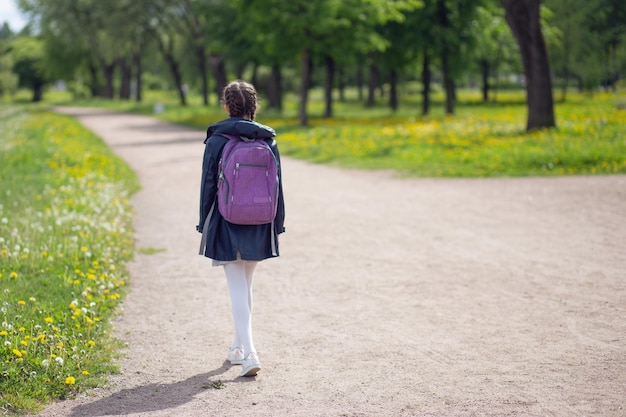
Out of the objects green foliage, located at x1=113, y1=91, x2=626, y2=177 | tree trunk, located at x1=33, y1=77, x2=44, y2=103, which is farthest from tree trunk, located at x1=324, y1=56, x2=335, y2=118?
tree trunk, located at x1=33, y1=77, x2=44, y2=103

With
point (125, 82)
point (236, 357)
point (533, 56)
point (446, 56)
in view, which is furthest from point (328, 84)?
point (125, 82)

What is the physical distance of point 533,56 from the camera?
1983 cm

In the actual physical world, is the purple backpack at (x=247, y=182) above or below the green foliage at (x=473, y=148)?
above

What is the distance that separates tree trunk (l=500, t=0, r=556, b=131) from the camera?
19.4 metres

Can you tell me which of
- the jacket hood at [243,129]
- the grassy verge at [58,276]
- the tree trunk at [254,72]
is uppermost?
the tree trunk at [254,72]

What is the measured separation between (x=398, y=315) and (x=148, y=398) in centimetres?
240

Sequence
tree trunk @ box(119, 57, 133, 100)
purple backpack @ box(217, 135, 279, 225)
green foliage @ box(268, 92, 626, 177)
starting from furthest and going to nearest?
tree trunk @ box(119, 57, 133, 100) → green foliage @ box(268, 92, 626, 177) → purple backpack @ box(217, 135, 279, 225)

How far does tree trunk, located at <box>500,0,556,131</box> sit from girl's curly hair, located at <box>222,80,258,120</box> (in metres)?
15.8

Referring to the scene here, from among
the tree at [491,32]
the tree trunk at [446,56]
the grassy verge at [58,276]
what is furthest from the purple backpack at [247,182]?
the tree at [491,32]

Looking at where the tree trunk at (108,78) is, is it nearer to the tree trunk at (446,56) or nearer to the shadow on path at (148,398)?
→ the tree trunk at (446,56)

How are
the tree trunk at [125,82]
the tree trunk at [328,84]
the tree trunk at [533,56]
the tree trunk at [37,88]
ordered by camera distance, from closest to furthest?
the tree trunk at [533,56]
the tree trunk at [328,84]
the tree trunk at [125,82]
the tree trunk at [37,88]

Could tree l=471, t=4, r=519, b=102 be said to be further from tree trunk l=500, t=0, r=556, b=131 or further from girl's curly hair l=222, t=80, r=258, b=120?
girl's curly hair l=222, t=80, r=258, b=120

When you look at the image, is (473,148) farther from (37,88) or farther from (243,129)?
(37,88)

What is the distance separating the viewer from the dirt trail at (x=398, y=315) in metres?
4.58
